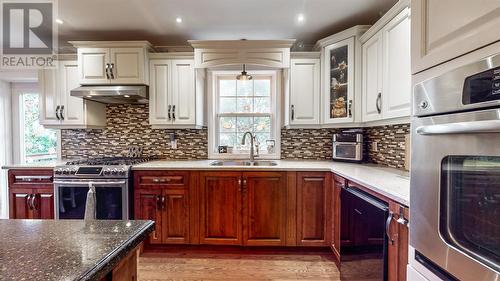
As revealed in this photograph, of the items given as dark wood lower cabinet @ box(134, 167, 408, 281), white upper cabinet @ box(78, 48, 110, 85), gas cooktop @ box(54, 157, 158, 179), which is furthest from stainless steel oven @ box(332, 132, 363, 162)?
white upper cabinet @ box(78, 48, 110, 85)

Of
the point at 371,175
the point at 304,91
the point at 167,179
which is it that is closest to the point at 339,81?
the point at 304,91

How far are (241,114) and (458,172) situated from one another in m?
2.66

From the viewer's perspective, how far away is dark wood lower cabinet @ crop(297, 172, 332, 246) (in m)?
2.48

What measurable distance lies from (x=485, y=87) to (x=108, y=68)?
3.18m

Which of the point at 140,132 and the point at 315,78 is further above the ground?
the point at 315,78

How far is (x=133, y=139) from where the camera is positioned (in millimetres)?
3244

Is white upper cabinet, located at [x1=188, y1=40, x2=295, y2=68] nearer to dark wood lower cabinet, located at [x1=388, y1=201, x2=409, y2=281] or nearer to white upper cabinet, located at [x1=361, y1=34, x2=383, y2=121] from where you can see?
white upper cabinet, located at [x1=361, y1=34, x2=383, y2=121]

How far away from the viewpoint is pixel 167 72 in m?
2.93

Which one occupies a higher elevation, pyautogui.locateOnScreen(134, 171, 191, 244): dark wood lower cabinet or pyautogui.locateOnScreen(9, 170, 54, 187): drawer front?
pyautogui.locateOnScreen(9, 170, 54, 187): drawer front

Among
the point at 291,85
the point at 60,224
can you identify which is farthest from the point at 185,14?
the point at 60,224

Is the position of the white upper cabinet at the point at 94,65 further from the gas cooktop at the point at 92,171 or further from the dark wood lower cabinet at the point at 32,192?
the dark wood lower cabinet at the point at 32,192

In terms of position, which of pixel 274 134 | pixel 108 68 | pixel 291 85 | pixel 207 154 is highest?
pixel 108 68

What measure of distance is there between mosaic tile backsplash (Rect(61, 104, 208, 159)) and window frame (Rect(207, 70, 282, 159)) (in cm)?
10

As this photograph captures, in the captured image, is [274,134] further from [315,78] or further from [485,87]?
[485,87]
